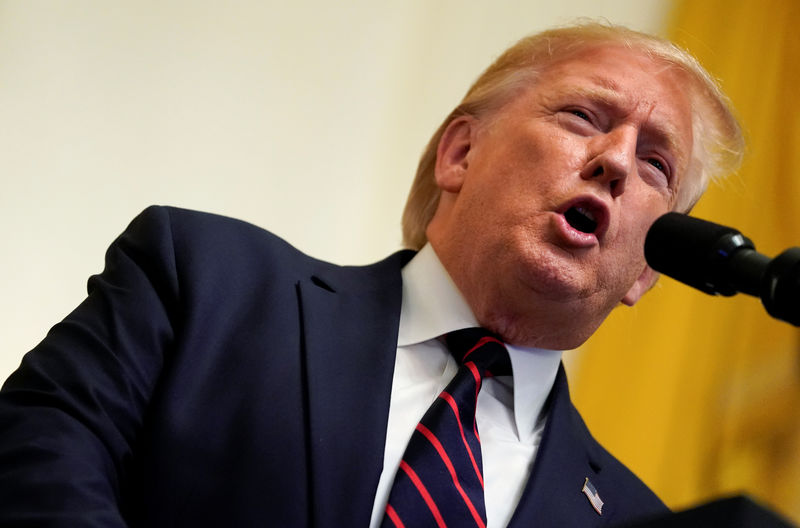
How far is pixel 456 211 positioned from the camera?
65.2 inches

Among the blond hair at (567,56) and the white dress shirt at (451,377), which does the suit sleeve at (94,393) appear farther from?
the blond hair at (567,56)

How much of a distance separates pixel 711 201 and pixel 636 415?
2.15 ft

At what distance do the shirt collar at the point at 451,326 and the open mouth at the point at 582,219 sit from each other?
23 centimetres

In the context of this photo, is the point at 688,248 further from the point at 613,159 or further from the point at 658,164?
the point at 658,164

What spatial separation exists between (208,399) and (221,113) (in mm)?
1309

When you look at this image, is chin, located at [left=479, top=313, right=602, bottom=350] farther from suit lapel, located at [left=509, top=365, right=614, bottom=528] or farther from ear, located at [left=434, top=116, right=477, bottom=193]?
ear, located at [left=434, top=116, right=477, bottom=193]

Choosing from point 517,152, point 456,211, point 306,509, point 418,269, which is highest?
point 517,152

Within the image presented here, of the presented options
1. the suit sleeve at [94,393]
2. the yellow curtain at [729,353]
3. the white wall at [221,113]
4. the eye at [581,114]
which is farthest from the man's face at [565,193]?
the yellow curtain at [729,353]

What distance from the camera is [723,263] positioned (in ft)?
2.77

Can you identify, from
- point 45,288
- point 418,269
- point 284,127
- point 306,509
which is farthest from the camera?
point 284,127

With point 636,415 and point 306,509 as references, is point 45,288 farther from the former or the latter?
point 636,415

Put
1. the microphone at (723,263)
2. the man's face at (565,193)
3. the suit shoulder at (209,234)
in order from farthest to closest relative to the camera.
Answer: the man's face at (565,193) → the suit shoulder at (209,234) → the microphone at (723,263)

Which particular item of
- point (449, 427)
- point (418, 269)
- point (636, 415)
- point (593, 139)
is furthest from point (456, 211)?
point (636, 415)

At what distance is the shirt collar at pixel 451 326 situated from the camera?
1526 mm
